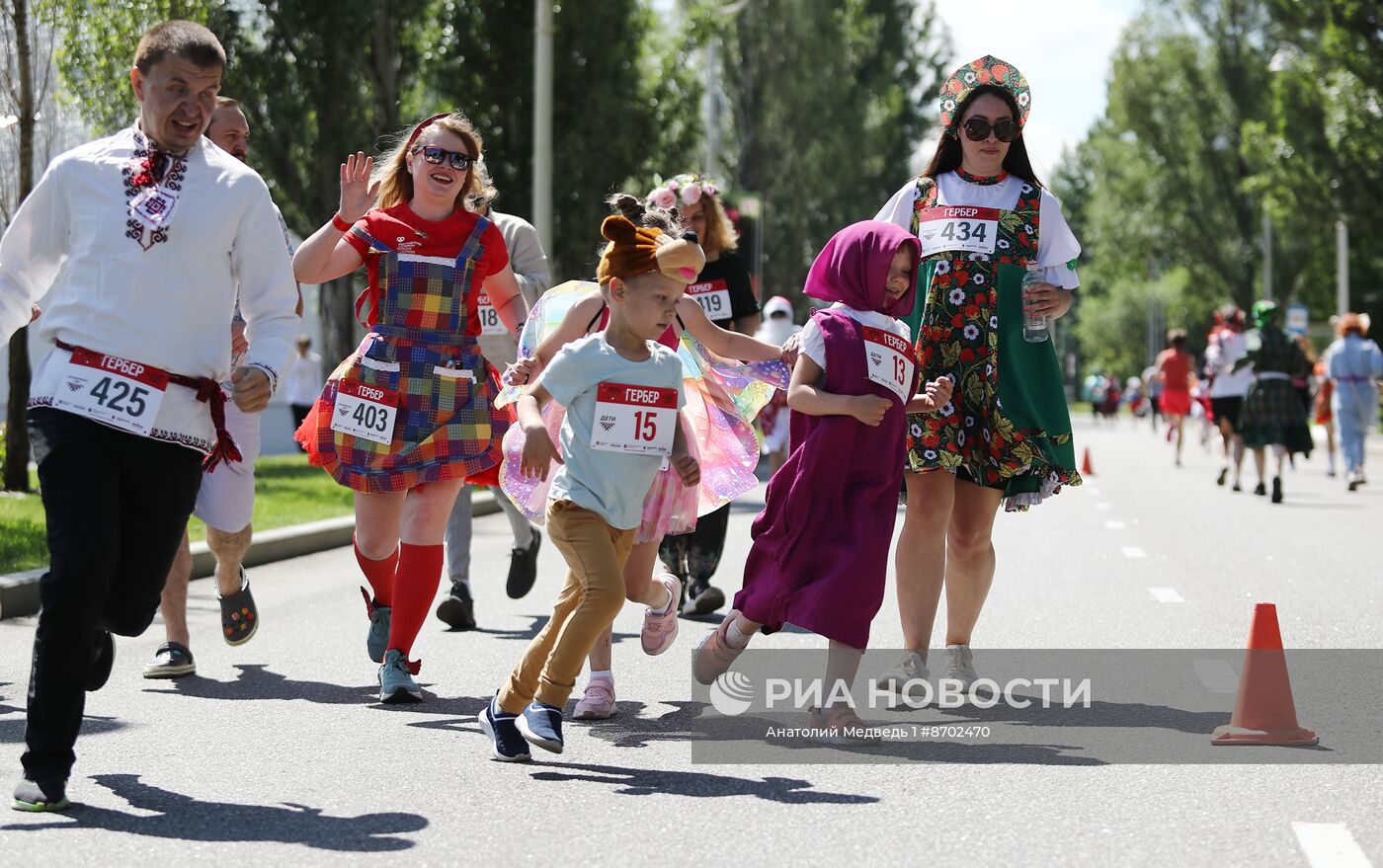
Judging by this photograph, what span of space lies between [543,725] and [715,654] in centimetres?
80

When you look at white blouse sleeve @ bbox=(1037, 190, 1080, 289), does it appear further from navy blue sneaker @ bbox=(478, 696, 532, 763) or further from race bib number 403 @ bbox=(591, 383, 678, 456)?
navy blue sneaker @ bbox=(478, 696, 532, 763)

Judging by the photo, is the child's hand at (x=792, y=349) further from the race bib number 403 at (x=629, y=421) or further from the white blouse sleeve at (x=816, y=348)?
the race bib number 403 at (x=629, y=421)

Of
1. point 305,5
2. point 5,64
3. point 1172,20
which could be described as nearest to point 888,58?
point 1172,20

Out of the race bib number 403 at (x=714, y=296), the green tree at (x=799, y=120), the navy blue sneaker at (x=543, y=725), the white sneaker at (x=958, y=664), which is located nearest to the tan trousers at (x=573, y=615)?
the navy blue sneaker at (x=543, y=725)

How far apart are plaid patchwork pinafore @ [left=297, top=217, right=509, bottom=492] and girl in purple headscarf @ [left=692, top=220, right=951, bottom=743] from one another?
46.3 inches

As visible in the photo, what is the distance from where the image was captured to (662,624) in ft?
20.6

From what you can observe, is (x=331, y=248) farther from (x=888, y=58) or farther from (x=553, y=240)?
(x=888, y=58)

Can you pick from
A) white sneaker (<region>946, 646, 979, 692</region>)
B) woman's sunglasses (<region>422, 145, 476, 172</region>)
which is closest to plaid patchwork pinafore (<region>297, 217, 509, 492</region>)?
woman's sunglasses (<region>422, 145, 476, 172</region>)

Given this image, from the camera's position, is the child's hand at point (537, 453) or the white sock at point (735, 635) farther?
the white sock at point (735, 635)

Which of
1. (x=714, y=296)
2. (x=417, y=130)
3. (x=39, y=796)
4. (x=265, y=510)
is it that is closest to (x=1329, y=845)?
(x=39, y=796)

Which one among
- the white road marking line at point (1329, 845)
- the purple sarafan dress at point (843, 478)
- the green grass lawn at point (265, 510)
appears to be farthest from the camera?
the green grass lawn at point (265, 510)

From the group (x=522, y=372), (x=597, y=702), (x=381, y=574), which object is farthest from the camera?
(x=381, y=574)

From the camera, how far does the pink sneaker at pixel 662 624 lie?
20.6ft

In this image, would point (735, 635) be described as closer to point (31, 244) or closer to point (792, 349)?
point (792, 349)
